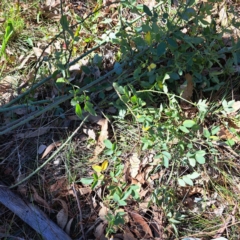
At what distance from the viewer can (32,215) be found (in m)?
1.98

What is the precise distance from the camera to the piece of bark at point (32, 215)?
1.94m

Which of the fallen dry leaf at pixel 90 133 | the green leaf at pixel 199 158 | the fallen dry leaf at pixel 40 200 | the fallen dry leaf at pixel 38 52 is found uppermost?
the fallen dry leaf at pixel 38 52

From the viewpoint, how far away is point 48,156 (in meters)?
2.19

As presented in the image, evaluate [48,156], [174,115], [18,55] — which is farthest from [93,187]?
[18,55]

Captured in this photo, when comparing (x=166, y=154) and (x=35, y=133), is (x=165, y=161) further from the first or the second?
(x=35, y=133)

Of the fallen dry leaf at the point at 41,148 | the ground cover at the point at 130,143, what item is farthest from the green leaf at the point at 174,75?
the fallen dry leaf at the point at 41,148

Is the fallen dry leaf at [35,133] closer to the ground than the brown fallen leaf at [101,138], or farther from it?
farther from it

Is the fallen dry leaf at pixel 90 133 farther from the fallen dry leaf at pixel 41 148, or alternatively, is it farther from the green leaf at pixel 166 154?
the green leaf at pixel 166 154

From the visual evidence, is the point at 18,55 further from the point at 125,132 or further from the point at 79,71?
the point at 125,132

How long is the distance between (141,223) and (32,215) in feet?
1.86

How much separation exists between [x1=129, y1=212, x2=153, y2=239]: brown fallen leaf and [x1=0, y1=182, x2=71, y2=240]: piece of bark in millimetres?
352

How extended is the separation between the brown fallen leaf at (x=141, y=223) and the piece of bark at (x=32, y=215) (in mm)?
352

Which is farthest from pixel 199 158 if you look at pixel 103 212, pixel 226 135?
pixel 103 212

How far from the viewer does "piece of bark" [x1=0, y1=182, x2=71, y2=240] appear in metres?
1.94
